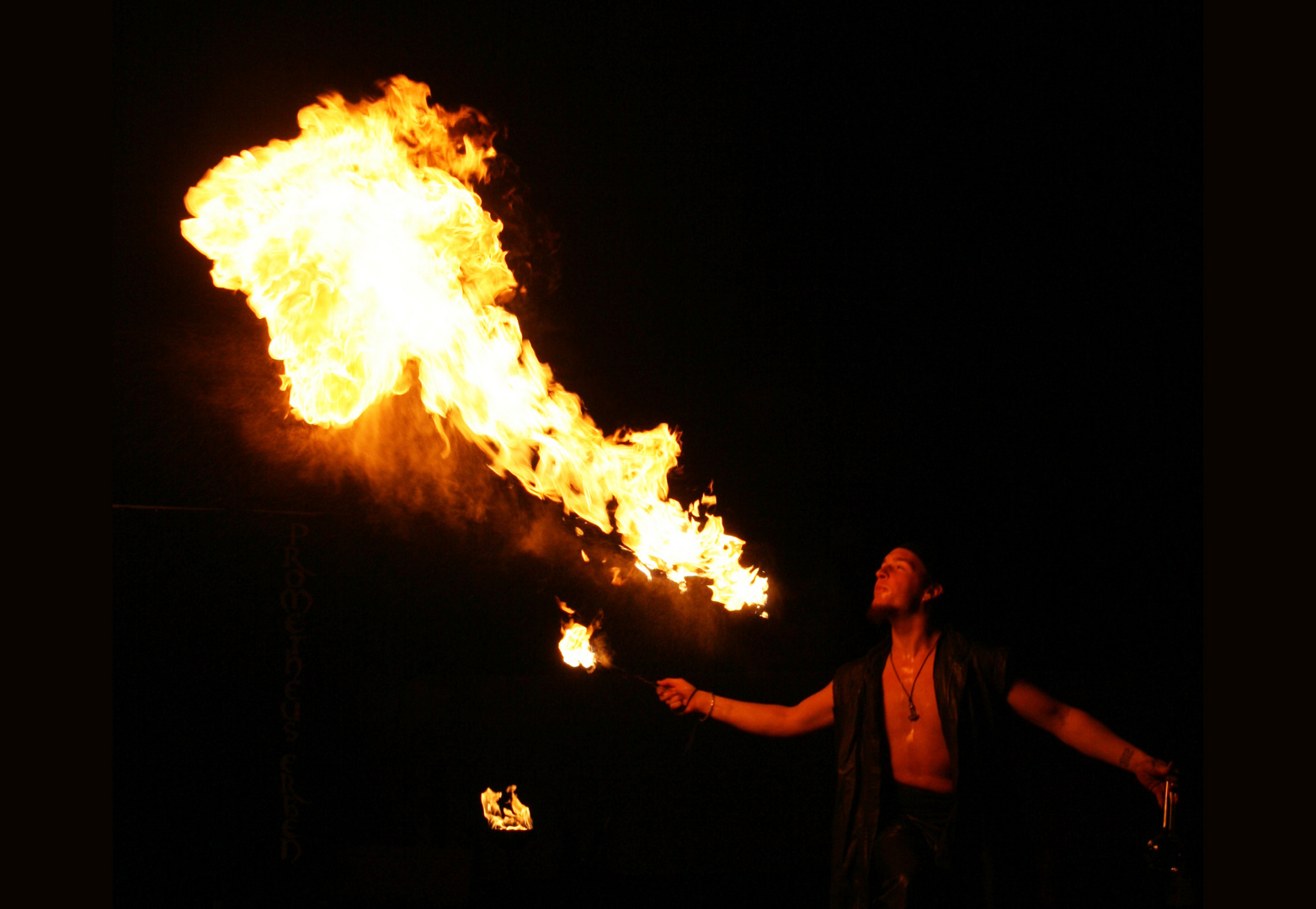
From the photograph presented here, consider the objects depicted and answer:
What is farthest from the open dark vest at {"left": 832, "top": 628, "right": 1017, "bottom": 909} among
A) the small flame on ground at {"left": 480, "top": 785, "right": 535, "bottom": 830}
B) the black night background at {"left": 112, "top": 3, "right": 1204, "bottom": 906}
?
the small flame on ground at {"left": 480, "top": 785, "right": 535, "bottom": 830}

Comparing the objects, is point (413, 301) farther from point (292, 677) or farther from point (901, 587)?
point (901, 587)

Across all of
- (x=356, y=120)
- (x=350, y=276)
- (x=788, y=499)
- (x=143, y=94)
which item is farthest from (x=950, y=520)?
(x=143, y=94)

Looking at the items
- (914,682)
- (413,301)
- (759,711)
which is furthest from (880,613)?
(413,301)

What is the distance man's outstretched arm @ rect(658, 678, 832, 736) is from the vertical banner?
7.15 feet

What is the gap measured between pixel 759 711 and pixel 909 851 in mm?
1061

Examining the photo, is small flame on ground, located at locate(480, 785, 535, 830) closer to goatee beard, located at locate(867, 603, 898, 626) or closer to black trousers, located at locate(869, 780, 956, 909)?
black trousers, located at locate(869, 780, 956, 909)

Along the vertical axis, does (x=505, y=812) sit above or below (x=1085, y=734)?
below

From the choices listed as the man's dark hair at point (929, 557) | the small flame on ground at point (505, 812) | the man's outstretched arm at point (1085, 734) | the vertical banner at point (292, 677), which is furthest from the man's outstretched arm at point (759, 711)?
the vertical banner at point (292, 677)

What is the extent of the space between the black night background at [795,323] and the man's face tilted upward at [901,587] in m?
0.54

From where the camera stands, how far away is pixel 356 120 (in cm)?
514

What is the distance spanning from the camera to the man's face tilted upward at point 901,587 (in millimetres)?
4660

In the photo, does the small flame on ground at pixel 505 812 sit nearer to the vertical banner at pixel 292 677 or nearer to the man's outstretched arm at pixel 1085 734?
the vertical banner at pixel 292 677

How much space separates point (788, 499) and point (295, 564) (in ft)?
10.1

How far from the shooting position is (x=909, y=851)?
410 centimetres
